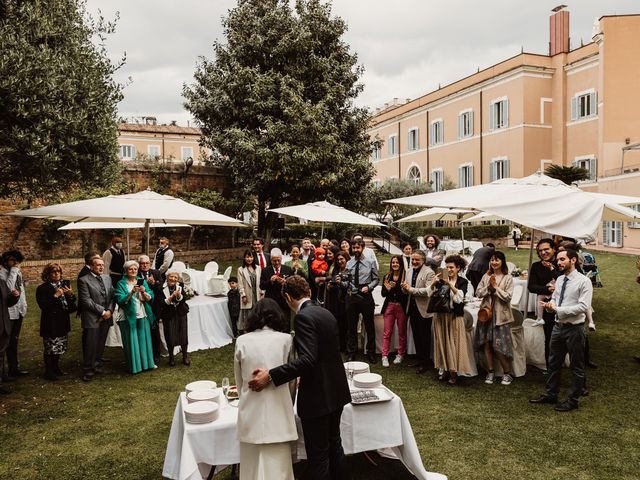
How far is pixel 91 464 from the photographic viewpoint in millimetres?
4887

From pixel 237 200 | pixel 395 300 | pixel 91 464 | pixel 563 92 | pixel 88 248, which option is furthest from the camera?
pixel 563 92

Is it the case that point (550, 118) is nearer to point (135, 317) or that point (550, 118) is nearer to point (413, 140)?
point (413, 140)

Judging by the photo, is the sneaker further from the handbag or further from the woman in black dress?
the woman in black dress

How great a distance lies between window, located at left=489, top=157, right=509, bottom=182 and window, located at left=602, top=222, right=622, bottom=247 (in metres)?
6.50

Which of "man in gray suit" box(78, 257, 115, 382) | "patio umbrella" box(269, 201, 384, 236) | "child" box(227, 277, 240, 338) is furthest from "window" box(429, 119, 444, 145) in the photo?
"man in gray suit" box(78, 257, 115, 382)

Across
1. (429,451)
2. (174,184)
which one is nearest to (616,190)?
(174,184)

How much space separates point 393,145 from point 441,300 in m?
36.1

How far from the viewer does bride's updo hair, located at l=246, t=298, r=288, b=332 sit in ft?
11.7

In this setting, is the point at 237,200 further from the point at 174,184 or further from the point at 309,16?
the point at 309,16

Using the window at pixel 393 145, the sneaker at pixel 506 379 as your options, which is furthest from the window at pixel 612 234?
the sneaker at pixel 506 379

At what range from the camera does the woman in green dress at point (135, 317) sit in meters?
7.43

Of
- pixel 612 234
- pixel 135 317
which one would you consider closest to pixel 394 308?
pixel 135 317

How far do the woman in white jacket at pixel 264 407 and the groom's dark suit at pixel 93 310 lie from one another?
15.4 ft

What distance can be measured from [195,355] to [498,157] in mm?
27364
